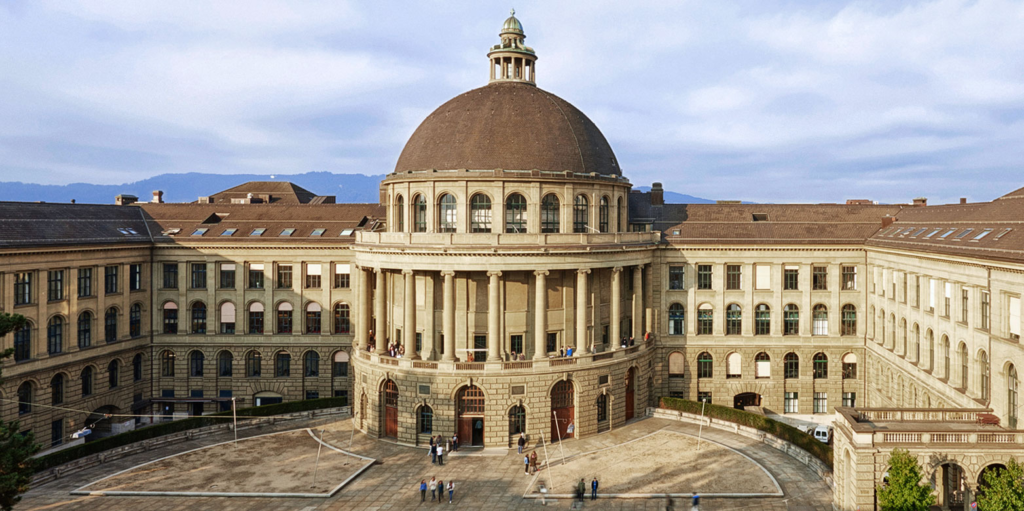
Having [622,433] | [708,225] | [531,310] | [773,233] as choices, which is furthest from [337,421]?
[773,233]

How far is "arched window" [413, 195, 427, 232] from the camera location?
201 ft

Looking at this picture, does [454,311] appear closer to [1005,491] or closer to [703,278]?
[703,278]

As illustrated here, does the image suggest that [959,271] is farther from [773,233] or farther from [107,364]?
[107,364]

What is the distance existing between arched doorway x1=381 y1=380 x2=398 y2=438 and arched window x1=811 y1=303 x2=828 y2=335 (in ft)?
A: 137

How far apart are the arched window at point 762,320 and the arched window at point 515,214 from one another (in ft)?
88.0

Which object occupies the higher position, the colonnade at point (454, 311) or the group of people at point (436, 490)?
the colonnade at point (454, 311)

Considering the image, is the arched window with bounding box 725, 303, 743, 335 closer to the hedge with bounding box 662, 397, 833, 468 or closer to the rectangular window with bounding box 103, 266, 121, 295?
the hedge with bounding box 662, 397, 833, 468

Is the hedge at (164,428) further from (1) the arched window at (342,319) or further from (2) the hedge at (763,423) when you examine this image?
(2) the hedge at (763,423)

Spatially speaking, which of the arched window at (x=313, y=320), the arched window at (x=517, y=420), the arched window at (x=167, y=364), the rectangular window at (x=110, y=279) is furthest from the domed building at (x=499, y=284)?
the rectangular window at (x=110, y=279)

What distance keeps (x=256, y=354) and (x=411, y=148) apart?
2847 cm

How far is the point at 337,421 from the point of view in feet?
213

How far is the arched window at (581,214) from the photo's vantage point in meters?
61.7

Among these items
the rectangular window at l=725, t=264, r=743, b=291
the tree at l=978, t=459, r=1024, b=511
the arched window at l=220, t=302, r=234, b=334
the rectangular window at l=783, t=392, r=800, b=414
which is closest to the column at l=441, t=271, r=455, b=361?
the arched window at l=220, t=302, r=234, b=334

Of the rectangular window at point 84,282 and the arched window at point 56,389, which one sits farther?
the rectangular window at point 84,282
